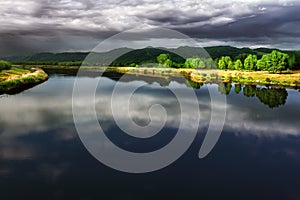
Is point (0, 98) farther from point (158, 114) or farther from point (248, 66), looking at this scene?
point (248, 66)

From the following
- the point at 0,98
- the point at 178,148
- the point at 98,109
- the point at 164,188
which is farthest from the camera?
the point at 0,98

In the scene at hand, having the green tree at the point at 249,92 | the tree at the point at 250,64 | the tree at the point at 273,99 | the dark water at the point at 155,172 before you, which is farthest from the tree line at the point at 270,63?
the dark water at the point at 155,172

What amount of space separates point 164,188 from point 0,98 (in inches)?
1218

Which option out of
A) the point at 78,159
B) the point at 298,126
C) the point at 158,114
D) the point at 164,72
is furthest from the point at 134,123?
the point at 164,72

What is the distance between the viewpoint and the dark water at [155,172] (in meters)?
12.4

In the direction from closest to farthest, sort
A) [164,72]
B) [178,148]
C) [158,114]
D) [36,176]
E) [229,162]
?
[36,176], [229,162], [178,148], [158,114], [164,72]

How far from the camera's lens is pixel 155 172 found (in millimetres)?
14422

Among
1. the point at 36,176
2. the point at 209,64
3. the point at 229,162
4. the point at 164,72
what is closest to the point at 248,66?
the point at 209,64

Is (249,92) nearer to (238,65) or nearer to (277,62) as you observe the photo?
(277,62)

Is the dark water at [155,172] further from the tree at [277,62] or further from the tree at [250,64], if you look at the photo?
the tree at [250,64]

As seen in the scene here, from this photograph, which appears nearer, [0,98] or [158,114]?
[158,114]

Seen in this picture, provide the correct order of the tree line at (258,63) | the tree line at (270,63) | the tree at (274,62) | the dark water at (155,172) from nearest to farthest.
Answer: the dark water at (155,172)
the tree at (274,62)
the tree line at (270,63)
the tree line at (258,63)

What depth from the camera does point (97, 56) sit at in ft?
632

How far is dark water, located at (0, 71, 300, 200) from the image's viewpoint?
12391 mm
